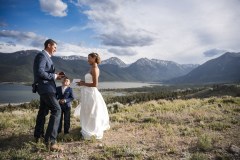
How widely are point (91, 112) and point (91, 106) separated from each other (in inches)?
8.9

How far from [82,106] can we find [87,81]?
1.03 meters

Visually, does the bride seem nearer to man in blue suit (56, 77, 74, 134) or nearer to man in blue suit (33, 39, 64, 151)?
man in blue suit (56, 77, 74, 134)

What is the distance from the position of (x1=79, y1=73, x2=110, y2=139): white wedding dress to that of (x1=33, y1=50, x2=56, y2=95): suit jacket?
1655mm

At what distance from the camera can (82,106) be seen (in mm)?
9438

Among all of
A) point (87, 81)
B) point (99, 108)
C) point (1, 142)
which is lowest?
point (1, 142)

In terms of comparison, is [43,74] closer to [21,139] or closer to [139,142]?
[21,139]

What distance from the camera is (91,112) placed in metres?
9.20

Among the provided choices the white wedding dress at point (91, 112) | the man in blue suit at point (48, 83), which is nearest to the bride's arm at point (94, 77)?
the white wedding dress at point (91, 112)

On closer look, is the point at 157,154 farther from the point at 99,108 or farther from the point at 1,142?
the point at 1,142

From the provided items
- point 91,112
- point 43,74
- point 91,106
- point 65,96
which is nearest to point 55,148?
point 91,112

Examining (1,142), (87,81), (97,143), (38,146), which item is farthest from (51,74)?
(1,142)

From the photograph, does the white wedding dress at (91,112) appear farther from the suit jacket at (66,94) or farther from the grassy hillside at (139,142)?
the suit jacket at (66,94)

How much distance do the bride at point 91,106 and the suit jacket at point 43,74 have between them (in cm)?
146

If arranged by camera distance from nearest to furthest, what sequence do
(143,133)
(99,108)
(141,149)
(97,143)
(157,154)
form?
(157,154)
(141,149)
(97,143)
(99,108)
(143,133)
